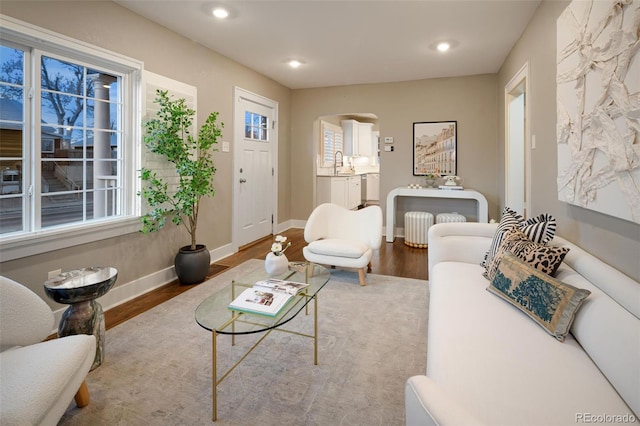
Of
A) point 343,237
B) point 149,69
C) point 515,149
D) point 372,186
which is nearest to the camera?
point 149,69

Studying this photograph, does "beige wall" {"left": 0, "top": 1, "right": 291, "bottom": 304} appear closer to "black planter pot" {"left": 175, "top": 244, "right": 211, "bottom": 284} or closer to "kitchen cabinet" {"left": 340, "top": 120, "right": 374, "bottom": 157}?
"black planter pot" {"left": 175, "top": 244, "right": 211, "bottom": 284}

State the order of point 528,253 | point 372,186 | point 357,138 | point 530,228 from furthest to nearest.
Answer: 1. point 372,186
2. point 357,138
3. point 530,228
4. point 528,253

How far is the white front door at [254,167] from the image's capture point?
4543mm

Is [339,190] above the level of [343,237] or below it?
above

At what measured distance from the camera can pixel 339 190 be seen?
6.87 metres

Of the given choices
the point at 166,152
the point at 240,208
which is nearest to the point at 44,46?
the point at 166,152

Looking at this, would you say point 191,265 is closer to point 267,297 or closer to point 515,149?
point 267,297

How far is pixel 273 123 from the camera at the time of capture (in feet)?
18.0

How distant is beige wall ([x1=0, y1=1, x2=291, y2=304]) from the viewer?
7.66ft

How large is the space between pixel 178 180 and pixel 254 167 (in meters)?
1.63

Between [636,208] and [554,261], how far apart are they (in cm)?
42

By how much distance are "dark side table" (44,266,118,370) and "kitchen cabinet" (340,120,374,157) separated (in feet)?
23.8

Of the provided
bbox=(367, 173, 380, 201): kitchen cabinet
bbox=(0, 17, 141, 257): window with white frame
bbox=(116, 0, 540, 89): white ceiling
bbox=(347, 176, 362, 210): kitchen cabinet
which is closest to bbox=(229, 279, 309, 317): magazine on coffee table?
bbox=(0, 17, 141, 257): window with white frame

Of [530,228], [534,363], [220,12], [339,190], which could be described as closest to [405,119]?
[339,190]
